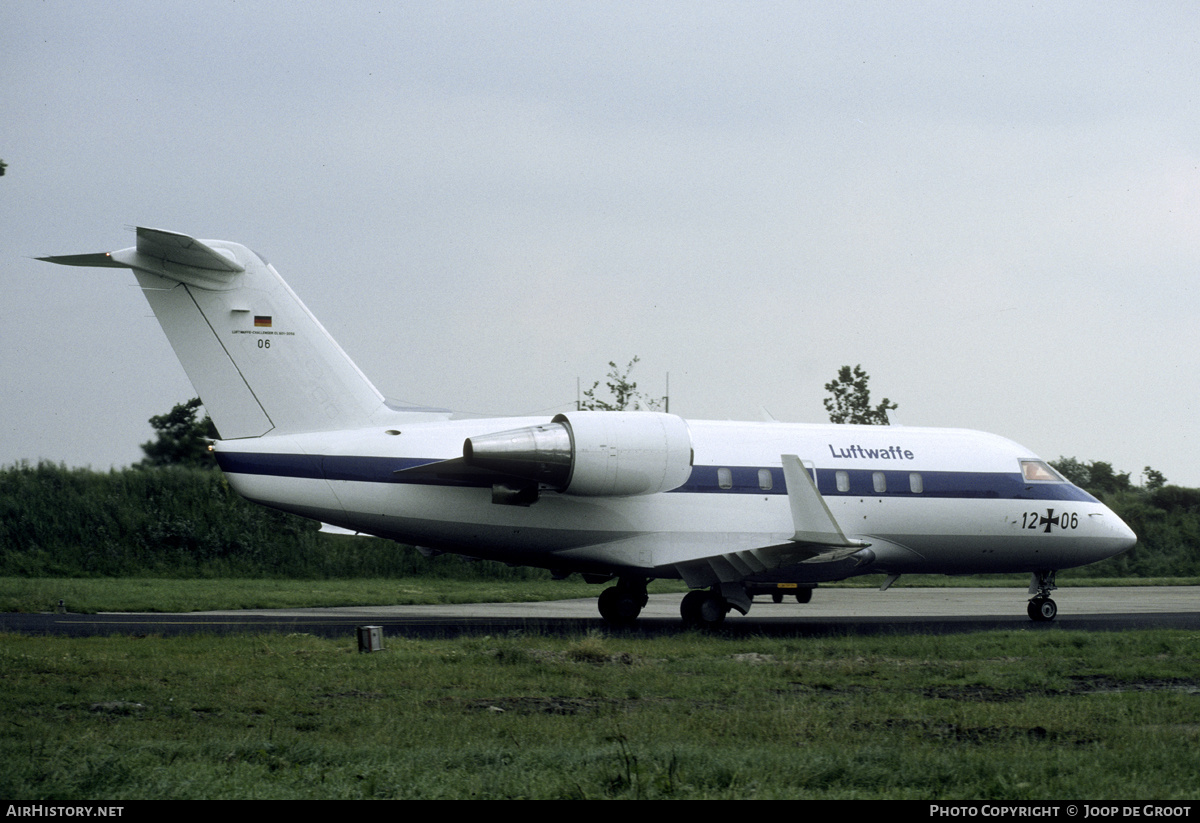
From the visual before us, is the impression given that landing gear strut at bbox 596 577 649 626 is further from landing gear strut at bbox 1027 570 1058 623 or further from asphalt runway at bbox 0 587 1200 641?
landing gear strut at bbox 1027 570 1058 623

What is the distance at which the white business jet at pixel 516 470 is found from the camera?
16.0 m

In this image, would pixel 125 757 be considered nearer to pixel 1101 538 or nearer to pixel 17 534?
pixel 1101 538

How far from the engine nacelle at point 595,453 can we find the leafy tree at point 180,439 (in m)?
39.2

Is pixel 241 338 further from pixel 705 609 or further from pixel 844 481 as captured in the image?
pixel 844 481

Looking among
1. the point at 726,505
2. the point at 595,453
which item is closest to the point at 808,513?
the point at 726,505

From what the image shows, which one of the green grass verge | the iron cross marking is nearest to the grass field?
the iron cross marking

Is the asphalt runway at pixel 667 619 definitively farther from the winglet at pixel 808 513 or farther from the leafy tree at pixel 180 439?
the leafy tree at pixel 180 439

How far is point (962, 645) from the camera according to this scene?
1452 centimetres

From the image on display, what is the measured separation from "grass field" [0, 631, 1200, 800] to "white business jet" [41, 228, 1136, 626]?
2.53 m

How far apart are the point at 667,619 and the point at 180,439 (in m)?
39.9

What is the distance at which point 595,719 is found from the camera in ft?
30.1

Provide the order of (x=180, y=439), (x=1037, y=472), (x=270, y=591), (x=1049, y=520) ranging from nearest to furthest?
(x=1049, y=520) < (x=1037, y=472) < (x=270, y=591) < (x=180, y=439)

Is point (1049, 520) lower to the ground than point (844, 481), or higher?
lower

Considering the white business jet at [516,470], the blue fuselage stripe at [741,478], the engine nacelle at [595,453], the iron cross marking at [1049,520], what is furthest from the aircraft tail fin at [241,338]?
the iron cross marking at [1049,520]
